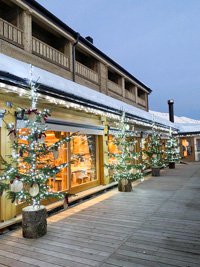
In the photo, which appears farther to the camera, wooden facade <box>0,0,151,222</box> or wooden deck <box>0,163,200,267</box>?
wooden facade <box>0,0,151,222</box>

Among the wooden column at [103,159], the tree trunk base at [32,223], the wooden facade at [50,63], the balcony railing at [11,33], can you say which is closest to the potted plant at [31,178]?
the tree trunk base at [32,223]

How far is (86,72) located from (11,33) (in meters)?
4.58

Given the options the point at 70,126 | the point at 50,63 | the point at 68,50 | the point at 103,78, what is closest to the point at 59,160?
the point at 70,126

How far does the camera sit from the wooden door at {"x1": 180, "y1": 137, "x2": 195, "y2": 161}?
21688 millimetres

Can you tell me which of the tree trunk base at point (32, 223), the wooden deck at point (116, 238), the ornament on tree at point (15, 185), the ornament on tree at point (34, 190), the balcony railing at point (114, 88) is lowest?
the wooden deck at point (116, 238)

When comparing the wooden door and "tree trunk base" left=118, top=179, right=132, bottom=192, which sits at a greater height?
the wooden door

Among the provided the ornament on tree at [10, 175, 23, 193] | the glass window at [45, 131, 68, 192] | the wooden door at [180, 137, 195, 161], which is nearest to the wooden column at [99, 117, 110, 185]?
the glass window at [45, 131, 68, 192]

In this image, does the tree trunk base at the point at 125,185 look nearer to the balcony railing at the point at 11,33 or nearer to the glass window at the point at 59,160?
the glass window at the point at 59,160

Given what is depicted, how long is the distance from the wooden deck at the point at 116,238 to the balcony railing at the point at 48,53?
609 centimetres

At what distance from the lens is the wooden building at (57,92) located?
5.19 metres

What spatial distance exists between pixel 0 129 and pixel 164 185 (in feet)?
23.2

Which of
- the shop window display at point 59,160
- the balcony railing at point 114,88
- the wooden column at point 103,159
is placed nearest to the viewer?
the shop window display at point 59,160

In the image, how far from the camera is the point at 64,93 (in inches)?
234

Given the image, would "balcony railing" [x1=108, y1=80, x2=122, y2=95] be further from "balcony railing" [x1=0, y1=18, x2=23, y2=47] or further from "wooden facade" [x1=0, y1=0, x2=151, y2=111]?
"balcony railing" [x1=0, y1=18, x2=23, y2=47]
